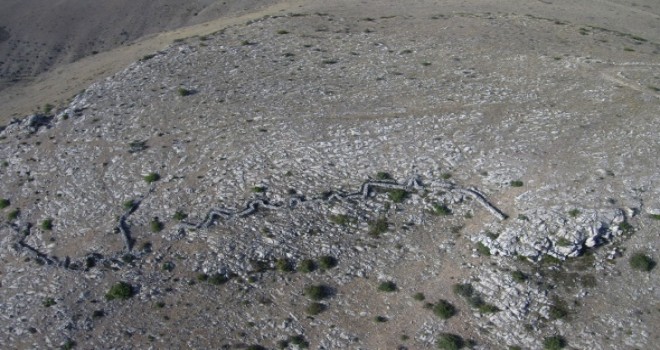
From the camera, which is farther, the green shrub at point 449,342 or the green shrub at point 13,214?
the green shrub at point 13,214

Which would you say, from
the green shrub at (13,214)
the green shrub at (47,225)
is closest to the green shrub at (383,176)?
the green shrub at (47,225)

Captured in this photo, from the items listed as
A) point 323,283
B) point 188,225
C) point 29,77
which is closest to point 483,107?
point 323,283

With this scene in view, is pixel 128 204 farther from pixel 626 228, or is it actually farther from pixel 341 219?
pixel 626 228

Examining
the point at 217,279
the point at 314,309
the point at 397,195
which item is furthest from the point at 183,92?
the point at 314,309

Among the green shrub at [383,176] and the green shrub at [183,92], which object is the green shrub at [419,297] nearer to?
the green shrub at [383,176]

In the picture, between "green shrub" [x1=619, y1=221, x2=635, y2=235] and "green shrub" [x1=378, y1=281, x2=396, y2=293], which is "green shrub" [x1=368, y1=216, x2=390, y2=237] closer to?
"green shrub" [x1=378, y1=281, x2=396, y2=293]

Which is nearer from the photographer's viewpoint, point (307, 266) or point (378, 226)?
point (307, 266)

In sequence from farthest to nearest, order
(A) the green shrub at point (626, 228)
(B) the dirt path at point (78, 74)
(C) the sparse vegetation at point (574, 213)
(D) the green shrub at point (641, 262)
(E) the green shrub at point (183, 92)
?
(B) the dirt path at point (78, 74) < (E) the green shrub at point (183, 92) < (C) the sparse vegetation at point (574, 213) < (A) the green shrub at point (626, 228) < (D) the green shrub at point (641, 262)
